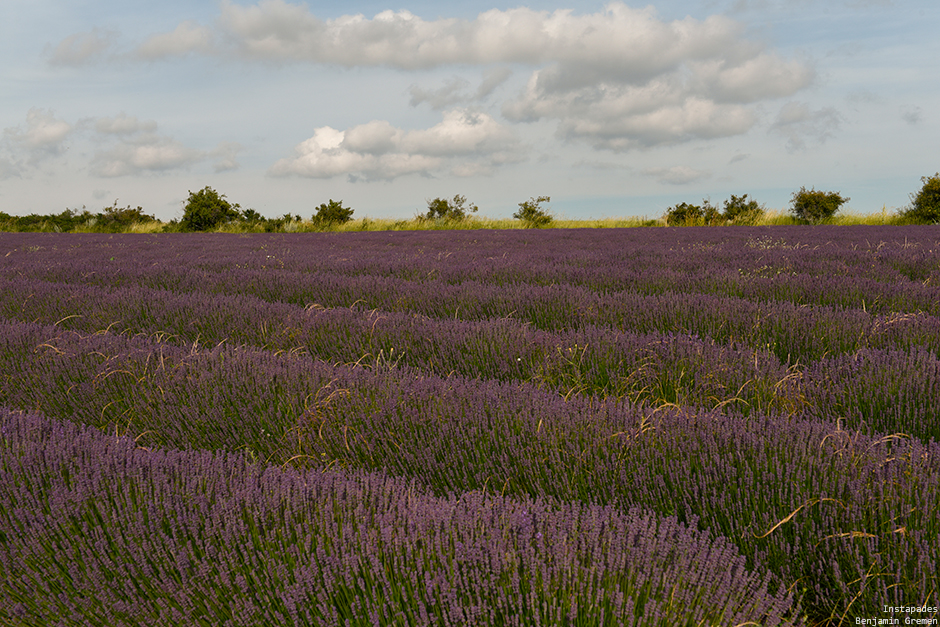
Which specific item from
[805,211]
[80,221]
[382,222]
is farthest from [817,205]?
[80,221]

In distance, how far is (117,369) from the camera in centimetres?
290

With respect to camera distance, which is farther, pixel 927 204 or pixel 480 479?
pixel 927 204

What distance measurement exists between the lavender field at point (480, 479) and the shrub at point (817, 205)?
25.2m

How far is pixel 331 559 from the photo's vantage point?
3.74ft

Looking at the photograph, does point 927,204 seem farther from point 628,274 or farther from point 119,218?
point 119,218

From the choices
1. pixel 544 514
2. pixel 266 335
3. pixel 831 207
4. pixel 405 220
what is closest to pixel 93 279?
pixel 266 335

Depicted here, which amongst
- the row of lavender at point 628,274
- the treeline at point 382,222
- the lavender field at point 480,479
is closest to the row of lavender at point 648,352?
the lavender field at point 480,479

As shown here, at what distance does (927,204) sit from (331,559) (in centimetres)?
2956

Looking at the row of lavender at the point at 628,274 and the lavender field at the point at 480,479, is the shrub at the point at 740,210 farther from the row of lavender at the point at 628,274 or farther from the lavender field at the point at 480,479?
the lavender field at the point at 480,479

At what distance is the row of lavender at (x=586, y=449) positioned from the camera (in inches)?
53.3

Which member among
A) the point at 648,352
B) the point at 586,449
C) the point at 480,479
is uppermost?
the point at 648,352

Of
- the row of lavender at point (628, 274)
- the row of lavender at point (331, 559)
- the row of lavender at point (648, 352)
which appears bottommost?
the row of lavender at point (331, 559)

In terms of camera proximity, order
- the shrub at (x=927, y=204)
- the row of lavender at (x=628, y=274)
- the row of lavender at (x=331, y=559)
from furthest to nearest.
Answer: the shrub at (x=927, y=204) → the row of lavender at (x=628, y=274) → the row of lavender at (x=331, y=559)

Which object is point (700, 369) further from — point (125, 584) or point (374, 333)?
point (125, 584)
